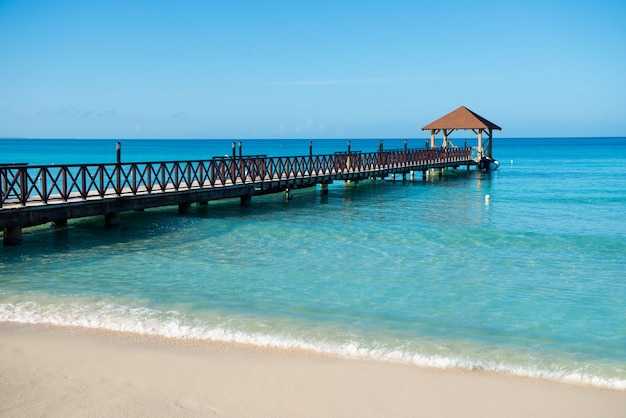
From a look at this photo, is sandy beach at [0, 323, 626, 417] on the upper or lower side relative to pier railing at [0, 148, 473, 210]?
lower

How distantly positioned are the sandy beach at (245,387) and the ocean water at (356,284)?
0.47 meters

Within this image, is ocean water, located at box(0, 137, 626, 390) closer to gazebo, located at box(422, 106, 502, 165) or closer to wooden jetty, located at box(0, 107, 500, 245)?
wooden jetty, located at box(0, 107, 500, 245)

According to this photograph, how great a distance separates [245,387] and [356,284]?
5.14m

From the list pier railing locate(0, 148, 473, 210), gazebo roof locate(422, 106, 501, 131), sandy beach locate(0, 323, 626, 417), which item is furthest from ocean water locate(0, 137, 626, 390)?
gazebo roof locate(422, 106, 501, 131)

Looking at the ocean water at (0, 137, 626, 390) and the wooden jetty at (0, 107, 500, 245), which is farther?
the wooden jetty at (0, 107, 500, 245)

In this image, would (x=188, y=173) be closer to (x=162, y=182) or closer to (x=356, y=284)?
(x=162, y=182)

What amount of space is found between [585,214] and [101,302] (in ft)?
62.6

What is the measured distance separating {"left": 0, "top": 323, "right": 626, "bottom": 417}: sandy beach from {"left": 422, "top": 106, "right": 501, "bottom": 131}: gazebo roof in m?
39.8

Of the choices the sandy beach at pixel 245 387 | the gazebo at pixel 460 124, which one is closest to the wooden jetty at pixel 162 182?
the gazebo at pixel 460 124

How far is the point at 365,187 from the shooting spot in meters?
34.5

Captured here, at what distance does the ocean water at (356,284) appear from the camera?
830 cm

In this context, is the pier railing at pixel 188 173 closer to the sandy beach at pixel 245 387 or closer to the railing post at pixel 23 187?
the railing post at pixel 23 187

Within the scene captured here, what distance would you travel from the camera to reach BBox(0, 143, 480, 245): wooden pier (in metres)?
15.0

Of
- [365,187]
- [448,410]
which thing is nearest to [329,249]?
[448,410]
